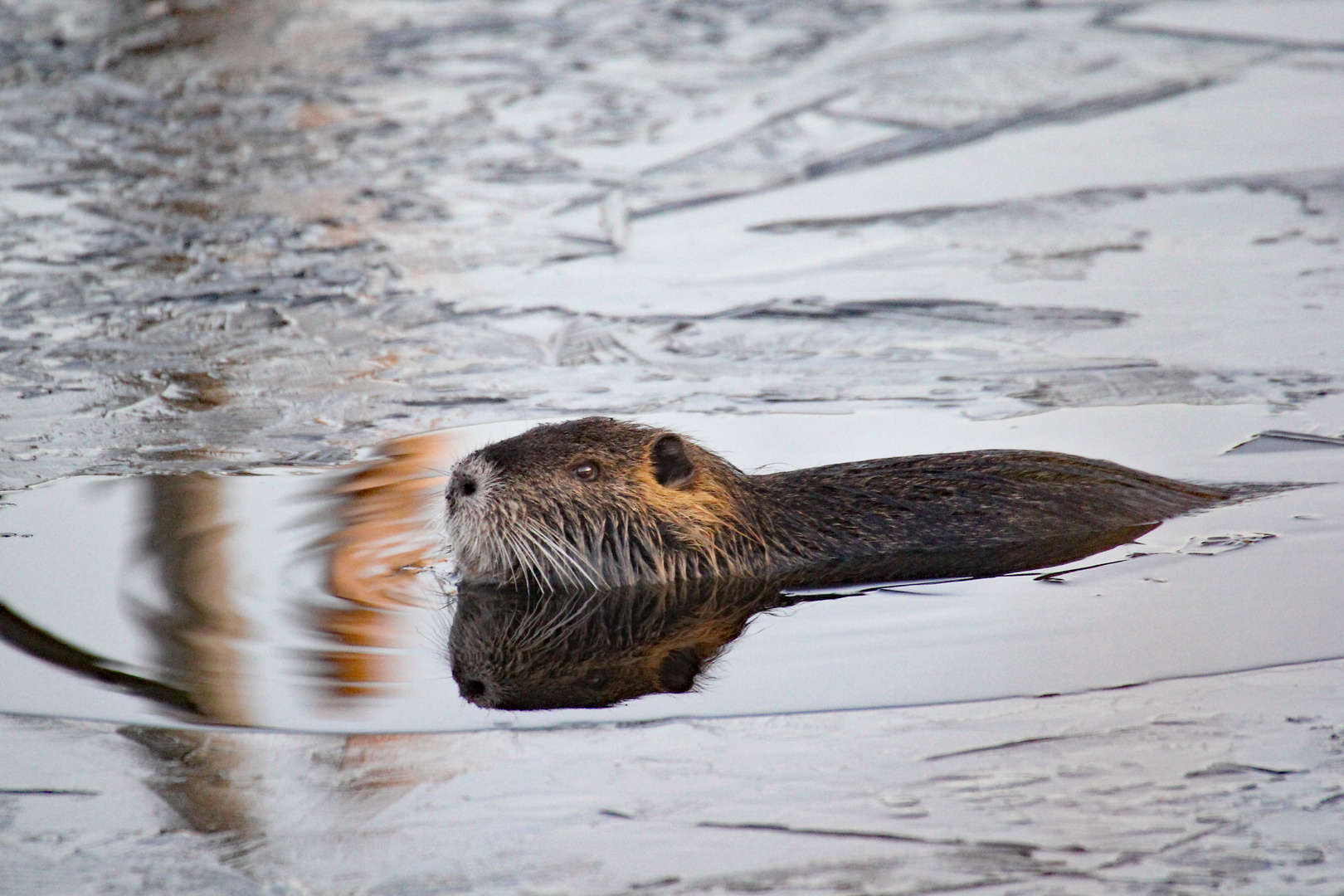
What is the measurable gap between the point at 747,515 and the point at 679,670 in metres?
0.84

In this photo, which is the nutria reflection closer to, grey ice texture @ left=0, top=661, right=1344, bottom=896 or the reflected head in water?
the reflected head in water

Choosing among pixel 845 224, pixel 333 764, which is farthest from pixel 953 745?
pixel 845 224

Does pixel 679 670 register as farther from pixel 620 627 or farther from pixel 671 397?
pixel 671 397

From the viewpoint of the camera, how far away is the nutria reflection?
152 inches

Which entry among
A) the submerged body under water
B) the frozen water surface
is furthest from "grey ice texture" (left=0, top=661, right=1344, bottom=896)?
the submerged body under water

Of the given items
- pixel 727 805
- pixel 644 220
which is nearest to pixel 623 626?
pixel 727 805

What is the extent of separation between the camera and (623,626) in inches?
172

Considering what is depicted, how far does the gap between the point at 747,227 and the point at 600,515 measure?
3873 millimetres

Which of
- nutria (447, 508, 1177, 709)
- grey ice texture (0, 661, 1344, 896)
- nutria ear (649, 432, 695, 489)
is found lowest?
nutria (447, 508, 1177, 709)

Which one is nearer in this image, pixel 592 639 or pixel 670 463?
pixel 592 639

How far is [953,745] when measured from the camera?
3363 mm

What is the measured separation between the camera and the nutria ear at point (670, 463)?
4.62 metres

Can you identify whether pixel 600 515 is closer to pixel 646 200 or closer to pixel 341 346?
pixel 341 346

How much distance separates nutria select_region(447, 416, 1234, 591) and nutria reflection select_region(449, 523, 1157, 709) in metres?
0.02
